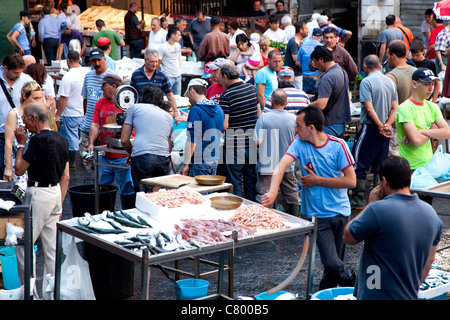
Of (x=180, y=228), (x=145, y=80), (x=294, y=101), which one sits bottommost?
(x=180, y=228)

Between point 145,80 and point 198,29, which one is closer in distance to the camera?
point 145,80

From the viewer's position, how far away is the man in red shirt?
27.4ft

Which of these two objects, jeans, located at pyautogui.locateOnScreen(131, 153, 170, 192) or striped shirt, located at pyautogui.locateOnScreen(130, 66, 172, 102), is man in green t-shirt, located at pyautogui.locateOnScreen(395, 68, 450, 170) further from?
striped shirt, located at pyautogui.locateOnScreen(130, 66, 172, 102)

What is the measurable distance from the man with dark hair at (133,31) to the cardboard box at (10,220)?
14091 mm

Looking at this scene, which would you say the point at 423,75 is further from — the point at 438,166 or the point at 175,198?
the point at 175,198

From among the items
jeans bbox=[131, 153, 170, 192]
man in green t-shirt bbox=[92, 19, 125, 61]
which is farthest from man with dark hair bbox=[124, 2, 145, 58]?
jeans bbox=[131, 153, 170, 192]

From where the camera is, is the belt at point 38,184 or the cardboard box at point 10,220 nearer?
the cardboard box at point 10,220

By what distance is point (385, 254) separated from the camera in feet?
13.7

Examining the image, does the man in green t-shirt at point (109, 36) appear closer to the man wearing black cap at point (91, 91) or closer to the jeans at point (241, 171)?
the man wearing black cap at point (91, 91)

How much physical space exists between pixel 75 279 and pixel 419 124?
397 cm

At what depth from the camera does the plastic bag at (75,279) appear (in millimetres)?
5688

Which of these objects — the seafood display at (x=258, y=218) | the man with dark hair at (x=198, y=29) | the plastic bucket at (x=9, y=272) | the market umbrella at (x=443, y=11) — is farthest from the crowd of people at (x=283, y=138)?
the man with dark hair at (x=198, y=29)

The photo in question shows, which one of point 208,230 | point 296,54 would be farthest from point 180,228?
point 296,54

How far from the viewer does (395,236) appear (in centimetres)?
412
